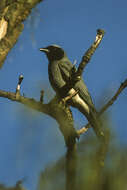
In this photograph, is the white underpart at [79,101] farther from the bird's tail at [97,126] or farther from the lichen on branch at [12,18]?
the lichen on branch at [12,18]

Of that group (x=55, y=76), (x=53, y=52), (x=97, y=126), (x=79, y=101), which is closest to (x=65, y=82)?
(x=55, y=76)

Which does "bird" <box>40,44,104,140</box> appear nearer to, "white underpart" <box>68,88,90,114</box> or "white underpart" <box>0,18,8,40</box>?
"white underpart" <box>68,88,90,114</box>

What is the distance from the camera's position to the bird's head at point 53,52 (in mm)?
6809

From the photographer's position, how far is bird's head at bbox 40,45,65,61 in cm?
681

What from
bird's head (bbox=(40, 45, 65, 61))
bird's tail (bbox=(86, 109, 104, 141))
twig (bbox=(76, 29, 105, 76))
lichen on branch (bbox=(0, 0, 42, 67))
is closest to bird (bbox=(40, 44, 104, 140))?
bird's head (bbox=(40, 45, 65, 61))

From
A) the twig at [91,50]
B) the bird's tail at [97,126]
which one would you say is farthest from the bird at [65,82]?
the twig at [91,50]

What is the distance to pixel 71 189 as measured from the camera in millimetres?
1534

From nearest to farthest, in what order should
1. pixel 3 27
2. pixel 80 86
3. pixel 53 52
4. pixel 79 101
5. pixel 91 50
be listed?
pixel 3 27
pixel 91 50
pixel 79 101
pixel 80 86
pixel 53 52

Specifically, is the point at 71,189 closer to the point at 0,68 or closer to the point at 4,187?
the point at 4,187

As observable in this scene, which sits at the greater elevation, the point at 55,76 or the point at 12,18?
the point at 12,18

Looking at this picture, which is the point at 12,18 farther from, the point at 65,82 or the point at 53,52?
the point at 53,52

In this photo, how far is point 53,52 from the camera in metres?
6.97

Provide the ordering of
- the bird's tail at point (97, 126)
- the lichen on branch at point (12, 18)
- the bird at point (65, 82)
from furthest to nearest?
1. the bird at point (65, 82)
2. the lichen on branch at point (12, 18)
3. the bird's tail at point (97, 126)

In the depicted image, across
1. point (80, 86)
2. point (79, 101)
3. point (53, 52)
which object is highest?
point (53, 52)
